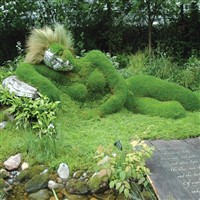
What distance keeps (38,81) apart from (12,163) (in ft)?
4.46

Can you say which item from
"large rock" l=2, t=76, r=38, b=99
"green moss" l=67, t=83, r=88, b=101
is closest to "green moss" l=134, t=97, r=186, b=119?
"green moss" l=67, t=83, r=88, b=101

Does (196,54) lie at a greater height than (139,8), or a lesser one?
lesser

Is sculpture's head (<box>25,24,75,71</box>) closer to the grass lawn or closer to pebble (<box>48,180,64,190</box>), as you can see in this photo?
the grass lawn

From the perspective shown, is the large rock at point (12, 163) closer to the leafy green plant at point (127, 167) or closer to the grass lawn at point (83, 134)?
the grass lawn at point (83, 134)

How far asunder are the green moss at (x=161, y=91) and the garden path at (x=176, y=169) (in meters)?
1.28

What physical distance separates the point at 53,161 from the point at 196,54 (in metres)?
6.03

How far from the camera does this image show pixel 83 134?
180 inches

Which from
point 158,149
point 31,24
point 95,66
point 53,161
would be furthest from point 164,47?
point 53,161

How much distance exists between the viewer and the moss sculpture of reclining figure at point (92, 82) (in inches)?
207

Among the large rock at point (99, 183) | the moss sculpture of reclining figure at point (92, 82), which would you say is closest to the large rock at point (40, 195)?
the large rock at point (99, 183)

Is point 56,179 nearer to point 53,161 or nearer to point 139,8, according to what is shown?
point 53,161

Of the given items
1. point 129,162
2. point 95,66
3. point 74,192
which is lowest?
point 74,192

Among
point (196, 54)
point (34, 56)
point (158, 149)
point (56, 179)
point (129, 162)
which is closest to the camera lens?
point (129, 162)

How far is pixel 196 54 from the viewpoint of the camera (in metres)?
8.88
